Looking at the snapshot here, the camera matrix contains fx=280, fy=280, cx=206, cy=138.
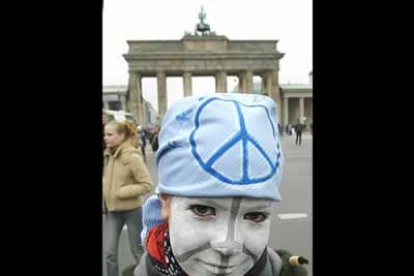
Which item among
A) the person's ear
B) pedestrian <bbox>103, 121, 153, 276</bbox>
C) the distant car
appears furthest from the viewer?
pedestrian <bbox>103, 121, 153, 276</bbox>

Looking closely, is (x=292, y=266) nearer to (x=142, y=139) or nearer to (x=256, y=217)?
(x=256, y=217)

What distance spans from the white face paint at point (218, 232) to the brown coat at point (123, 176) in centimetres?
57

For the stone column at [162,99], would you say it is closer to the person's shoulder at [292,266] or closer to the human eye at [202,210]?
the human eye at [202,210]

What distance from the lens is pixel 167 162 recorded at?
34.6 inches

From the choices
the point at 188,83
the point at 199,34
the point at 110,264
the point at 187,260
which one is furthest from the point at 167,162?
the point at 110,264

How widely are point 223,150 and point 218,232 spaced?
242 millimetres

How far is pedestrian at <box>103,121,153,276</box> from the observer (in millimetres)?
1356

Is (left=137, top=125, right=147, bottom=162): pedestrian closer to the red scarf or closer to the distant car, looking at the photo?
the distant car

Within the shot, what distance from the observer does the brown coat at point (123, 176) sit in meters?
1.40

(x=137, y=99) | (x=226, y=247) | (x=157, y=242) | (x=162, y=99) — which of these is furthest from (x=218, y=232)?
(x=137, y=99)

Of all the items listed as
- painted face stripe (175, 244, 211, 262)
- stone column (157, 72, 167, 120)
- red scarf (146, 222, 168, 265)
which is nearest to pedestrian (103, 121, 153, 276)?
stone column (157, 72, 167, 120)

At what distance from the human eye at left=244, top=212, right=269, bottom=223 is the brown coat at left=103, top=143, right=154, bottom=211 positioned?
2.27ft

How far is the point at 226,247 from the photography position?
2.68ft
